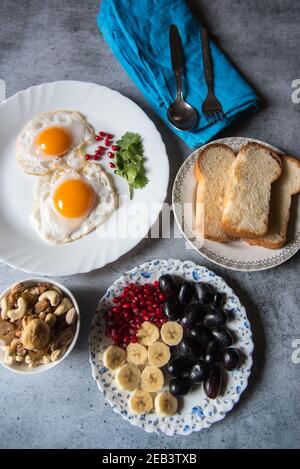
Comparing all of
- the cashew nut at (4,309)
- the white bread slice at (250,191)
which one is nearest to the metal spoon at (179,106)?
the white bread slice at (250,191)

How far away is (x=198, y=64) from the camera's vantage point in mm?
2266

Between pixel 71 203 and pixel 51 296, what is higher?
pixel 71 203

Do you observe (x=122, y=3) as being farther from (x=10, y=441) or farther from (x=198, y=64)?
(x=10, y=441)

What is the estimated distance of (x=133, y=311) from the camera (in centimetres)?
201

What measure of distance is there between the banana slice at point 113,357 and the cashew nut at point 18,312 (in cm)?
41

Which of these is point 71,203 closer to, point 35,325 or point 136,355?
point 35,325

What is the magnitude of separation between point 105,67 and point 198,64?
0.51 metres

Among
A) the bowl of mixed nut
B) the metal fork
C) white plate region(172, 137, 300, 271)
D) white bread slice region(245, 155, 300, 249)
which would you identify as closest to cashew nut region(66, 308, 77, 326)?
the bowl of mixed nut

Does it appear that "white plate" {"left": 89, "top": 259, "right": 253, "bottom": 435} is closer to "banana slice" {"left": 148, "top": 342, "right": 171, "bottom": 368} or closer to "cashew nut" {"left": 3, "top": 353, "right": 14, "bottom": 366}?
"banana slice" {"left": 148, "top": 342, "right": 171, "bottom": 368}

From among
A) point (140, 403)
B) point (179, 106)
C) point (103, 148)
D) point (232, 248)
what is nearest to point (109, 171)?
point (103, 148)

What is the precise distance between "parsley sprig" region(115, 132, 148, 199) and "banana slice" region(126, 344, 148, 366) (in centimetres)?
73

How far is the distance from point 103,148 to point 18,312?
0.91 m

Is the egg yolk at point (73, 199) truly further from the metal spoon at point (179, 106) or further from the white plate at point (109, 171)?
the metal spoon at point (179, 106)

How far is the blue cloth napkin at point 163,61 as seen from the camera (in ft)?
7.26
